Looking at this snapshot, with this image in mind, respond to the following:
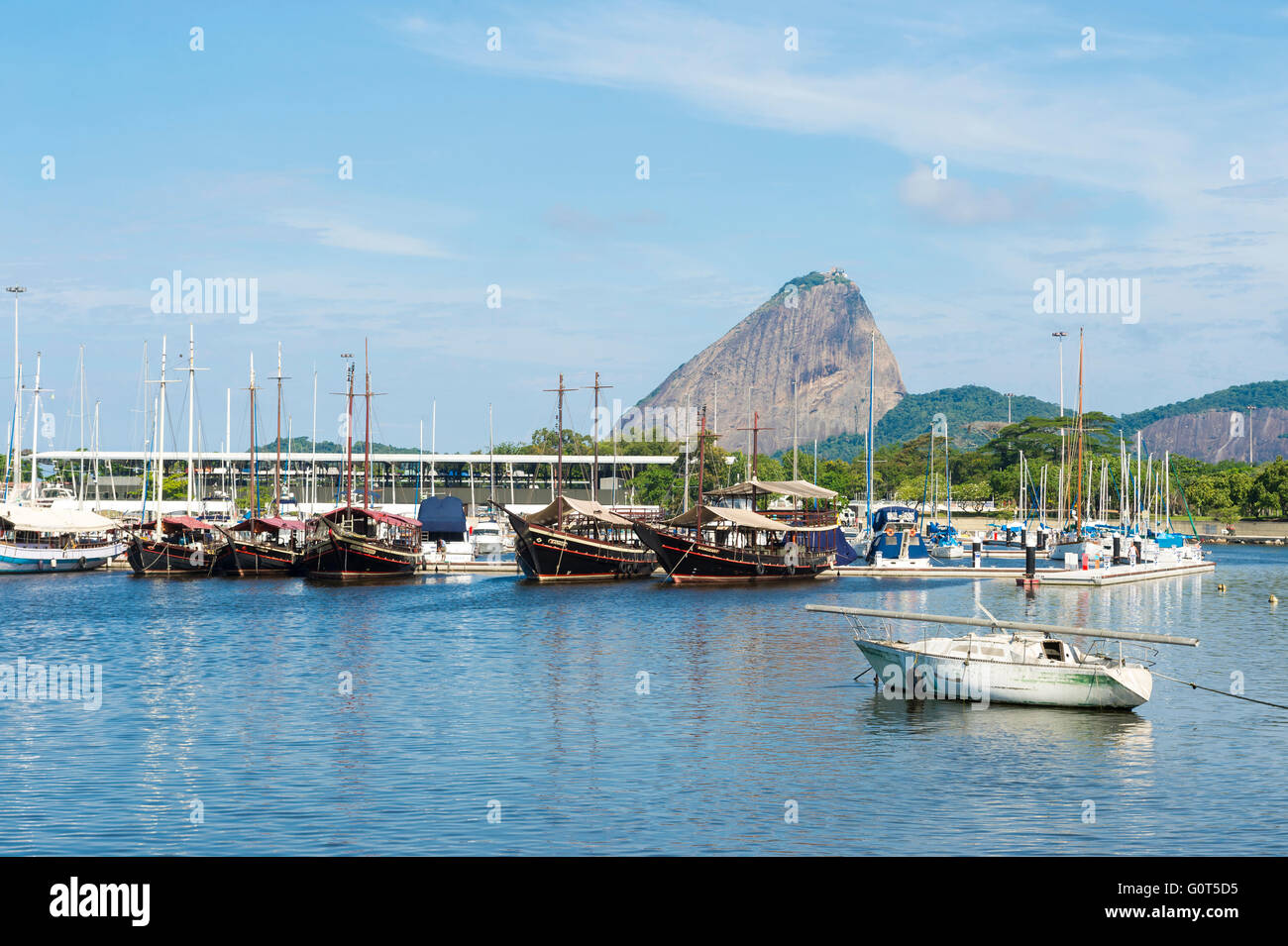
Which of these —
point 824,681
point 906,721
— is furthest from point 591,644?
point 906,721

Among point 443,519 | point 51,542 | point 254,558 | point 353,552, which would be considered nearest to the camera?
point 353,552

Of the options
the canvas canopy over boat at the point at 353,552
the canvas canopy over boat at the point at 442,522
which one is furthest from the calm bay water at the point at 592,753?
the canvas canopy over boat at the point at 442,522

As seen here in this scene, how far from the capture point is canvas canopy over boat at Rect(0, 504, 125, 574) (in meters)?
112

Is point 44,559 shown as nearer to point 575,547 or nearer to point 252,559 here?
point 252,559

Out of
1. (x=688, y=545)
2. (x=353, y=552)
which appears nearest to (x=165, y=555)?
(x=353, y=552)

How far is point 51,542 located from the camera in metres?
116

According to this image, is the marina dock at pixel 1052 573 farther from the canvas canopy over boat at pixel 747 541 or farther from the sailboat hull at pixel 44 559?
the sailboat hull at pixel 44 559

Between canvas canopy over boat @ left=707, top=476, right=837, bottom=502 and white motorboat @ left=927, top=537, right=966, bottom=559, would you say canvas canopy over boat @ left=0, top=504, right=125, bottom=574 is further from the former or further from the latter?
white motorboat @ left=927, top=537, right=966, bottom=559

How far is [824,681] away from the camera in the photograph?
48.1 metres

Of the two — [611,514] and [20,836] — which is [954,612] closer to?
[611,514]

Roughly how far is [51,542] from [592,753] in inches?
3838

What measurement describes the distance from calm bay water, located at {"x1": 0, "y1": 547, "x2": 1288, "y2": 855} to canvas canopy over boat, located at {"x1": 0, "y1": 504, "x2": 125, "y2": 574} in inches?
2040

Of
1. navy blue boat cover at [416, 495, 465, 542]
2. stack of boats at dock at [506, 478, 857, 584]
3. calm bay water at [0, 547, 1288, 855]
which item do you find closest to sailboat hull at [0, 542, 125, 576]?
navy blue boat cover at [416, 495, 465, 542]
